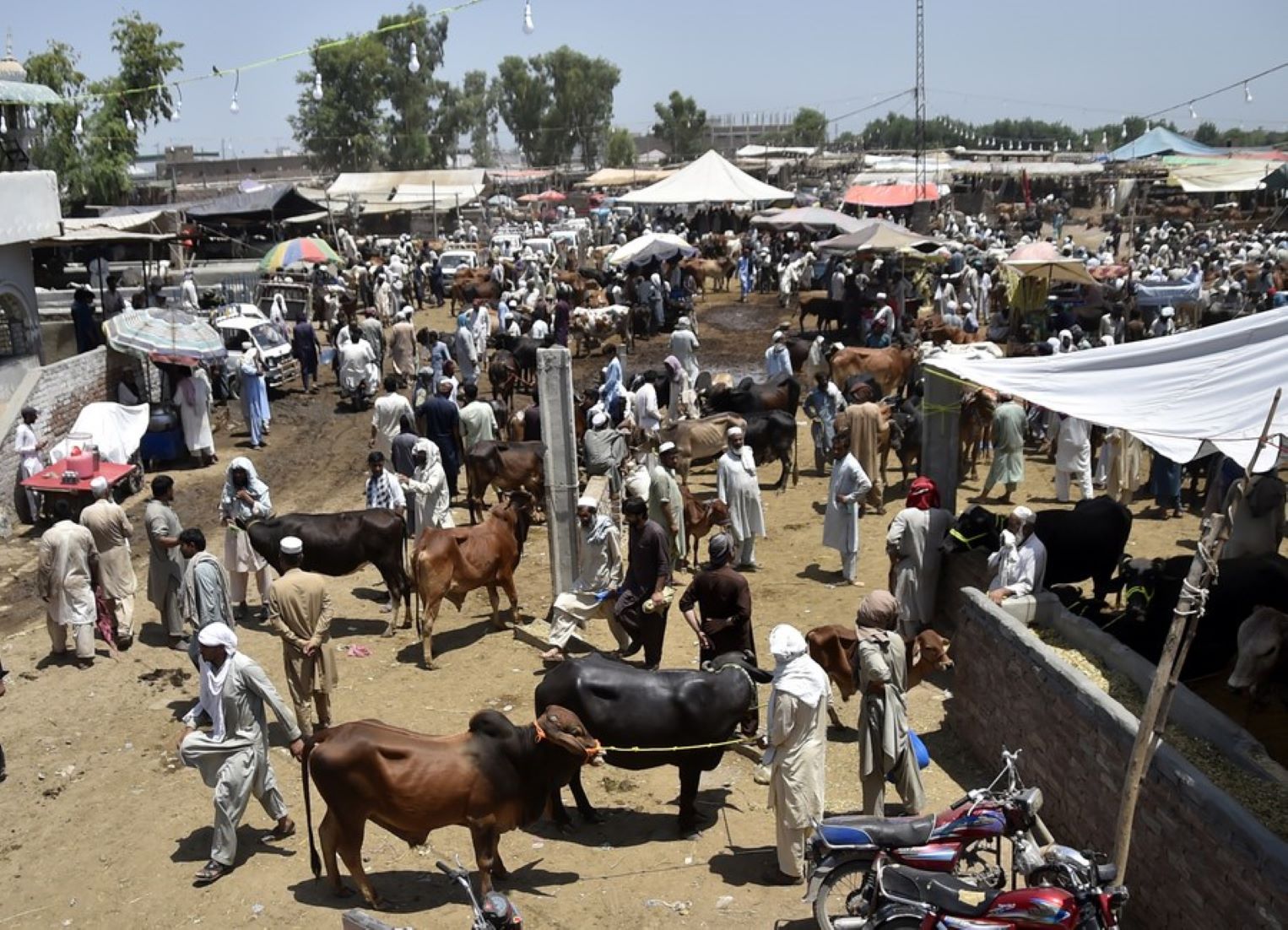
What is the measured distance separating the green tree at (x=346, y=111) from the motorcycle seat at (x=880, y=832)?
69233mm

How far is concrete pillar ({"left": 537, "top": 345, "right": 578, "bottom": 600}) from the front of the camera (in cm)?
988

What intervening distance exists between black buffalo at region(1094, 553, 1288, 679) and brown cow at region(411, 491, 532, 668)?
490 centimetres

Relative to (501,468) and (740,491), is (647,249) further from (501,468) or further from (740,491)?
(740,491)

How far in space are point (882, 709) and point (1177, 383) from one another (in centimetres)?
290

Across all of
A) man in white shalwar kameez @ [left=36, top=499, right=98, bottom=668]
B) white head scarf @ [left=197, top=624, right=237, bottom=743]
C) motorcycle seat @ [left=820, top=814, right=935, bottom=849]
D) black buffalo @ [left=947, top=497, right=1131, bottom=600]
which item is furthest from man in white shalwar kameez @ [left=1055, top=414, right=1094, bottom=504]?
man in white shalwar kameez @ [left=36, top=499, right=98, bottom=668]

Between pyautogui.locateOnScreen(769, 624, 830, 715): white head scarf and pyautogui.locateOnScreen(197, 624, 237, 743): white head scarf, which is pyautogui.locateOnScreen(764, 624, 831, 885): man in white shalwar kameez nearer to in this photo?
pyautogui.locateOnScreen(769, 624, 830, 715): white head scarf

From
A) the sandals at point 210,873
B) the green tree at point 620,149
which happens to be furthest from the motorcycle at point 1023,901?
the green tree at point 620,149

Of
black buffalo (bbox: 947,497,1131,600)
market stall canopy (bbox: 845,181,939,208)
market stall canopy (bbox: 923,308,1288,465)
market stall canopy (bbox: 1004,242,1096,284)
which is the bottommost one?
black buffalo (bbox: 947,497,1131,600)

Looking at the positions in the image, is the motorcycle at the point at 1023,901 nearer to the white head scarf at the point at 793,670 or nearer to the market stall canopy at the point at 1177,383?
the white head scarf at the point at 793,670

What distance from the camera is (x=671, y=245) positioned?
84.9 feet

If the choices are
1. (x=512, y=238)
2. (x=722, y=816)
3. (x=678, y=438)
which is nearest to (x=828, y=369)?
(x=678, y=438)

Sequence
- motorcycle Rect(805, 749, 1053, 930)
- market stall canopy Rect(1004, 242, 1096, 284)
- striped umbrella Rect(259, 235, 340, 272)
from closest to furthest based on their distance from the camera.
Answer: motorcycle Rect(805, 749, 1053, 930) → market stall canopy Rect(1004, 242, 1096, 284) → striped umbrella Rect(259, 235, 340, 272)

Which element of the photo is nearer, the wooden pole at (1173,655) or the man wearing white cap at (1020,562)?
the wooden pole at (1173,655)

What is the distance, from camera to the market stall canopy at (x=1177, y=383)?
6719mm
